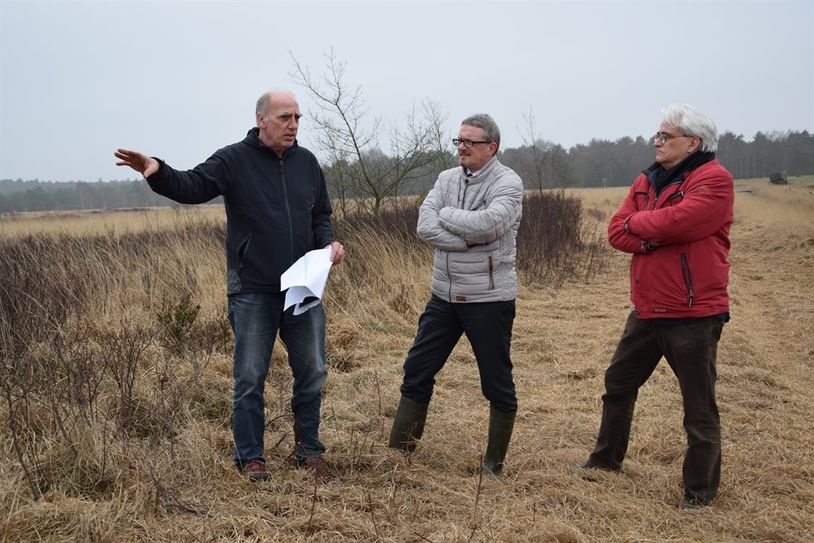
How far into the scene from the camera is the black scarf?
3199 mm

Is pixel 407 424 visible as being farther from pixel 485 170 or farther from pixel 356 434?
pixel 485 170

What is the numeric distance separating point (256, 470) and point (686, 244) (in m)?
2.24

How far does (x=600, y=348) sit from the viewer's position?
21.4 feet

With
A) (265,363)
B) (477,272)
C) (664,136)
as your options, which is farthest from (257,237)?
(664,136)

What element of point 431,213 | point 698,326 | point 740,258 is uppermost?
point 431,213

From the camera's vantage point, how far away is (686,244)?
3156 mm

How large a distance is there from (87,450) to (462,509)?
5.48ft

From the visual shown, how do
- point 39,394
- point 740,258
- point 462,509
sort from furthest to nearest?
1. point 740,258
2. point 39,394
3. point 462,509

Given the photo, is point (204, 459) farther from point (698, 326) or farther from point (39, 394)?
point (698, 326)

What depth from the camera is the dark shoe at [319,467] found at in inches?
130

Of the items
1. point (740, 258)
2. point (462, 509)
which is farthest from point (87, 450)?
point (740, 258)

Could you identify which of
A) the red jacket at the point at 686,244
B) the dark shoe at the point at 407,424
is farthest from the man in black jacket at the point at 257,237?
the red jacket at the point at 686,244

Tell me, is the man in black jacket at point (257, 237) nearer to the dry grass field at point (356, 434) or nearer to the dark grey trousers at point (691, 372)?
the dry grass field at point (356, 434)

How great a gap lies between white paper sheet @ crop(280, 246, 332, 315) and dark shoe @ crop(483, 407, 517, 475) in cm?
111
